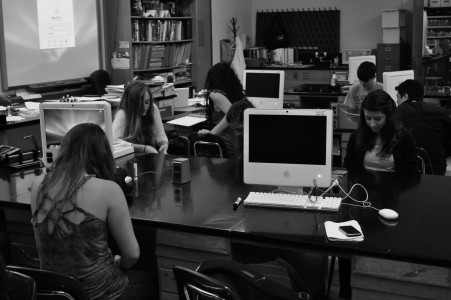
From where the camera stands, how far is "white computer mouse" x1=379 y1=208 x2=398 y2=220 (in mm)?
2768

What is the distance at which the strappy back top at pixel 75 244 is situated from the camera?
2492 millimetres

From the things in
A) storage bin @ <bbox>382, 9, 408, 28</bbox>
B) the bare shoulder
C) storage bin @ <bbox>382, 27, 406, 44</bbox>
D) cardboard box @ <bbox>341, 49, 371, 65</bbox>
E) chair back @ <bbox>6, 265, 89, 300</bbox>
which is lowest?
chair back @ <bbox>6, 265, 89, 300</bbox>

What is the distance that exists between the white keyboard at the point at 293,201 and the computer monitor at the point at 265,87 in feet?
10.3

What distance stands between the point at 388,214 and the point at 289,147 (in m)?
0.63

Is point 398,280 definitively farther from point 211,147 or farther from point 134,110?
point 134,110

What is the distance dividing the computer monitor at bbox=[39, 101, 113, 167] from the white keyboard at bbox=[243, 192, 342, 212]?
1.11 metres

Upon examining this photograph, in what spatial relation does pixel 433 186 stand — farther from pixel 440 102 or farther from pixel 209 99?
pixel 440 102

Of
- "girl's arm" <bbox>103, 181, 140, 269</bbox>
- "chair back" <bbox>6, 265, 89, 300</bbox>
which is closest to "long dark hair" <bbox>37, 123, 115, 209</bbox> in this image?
"girl's arm" <bbox>103, 181, 140, 269</bbox>

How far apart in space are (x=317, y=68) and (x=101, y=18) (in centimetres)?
414

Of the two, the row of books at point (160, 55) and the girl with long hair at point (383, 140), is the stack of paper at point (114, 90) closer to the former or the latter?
the row of books at point (160, 55)

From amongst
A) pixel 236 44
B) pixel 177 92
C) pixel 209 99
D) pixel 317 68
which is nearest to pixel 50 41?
pixel 177 92

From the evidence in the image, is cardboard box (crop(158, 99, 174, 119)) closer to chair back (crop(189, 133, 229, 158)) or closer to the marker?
chair back (crop(189, 133, 229, 158))

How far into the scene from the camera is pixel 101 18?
759 centimetres

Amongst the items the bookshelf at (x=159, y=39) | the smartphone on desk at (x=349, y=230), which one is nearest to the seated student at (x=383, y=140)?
the smartphone on desk at (x=349, y=230)
